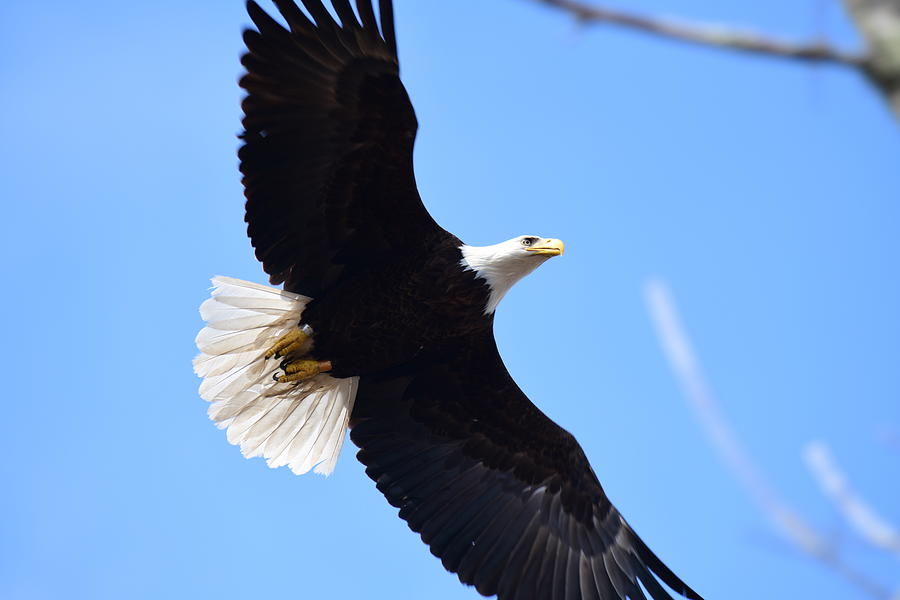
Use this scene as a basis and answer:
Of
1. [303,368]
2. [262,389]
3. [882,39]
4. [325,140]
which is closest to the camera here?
[882,39]

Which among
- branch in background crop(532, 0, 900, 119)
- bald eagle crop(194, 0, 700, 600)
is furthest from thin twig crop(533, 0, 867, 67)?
bald eagle crop(194, 0, 700, 600)

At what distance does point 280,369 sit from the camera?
6723 mm

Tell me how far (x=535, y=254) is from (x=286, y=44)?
6.21ft

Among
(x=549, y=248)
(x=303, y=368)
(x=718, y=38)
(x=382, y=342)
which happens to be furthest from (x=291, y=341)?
(x=718, y=38)

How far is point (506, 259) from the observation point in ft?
20.7

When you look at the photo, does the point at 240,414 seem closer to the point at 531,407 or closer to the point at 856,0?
the point at 531,407

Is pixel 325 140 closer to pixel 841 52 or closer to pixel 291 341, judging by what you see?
pixel 291 341

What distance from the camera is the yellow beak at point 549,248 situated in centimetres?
638

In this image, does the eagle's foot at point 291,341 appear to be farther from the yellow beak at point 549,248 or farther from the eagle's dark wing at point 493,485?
the yellow beak at point 549,248

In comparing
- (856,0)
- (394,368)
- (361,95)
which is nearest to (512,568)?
(394,368)

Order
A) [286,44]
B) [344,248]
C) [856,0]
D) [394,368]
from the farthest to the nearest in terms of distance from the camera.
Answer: [394,368] < [344,248] < [286,44] < [856,0]

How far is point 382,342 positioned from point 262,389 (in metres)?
1.03

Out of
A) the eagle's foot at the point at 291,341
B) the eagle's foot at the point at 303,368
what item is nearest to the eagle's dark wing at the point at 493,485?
the eagle's foot at the point at 303,368

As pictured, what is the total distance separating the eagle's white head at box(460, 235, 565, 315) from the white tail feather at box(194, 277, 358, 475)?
3.56ft
